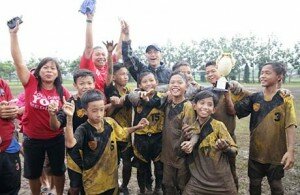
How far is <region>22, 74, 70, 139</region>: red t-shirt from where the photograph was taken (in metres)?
3.64

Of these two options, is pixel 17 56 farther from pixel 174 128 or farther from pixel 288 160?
pixel 288 160

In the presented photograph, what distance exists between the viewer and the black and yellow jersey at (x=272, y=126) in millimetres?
3567

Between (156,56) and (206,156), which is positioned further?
(156,56)

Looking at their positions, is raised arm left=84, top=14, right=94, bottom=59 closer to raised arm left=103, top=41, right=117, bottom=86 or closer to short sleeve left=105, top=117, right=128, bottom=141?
raised arm left=103, top=41, right=117, bottom=86

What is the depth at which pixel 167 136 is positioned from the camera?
395 centimetres

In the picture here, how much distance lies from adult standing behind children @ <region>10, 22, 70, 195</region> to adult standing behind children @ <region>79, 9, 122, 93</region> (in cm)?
55

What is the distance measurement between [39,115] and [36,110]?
7 centimetres

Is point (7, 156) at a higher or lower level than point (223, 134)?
lower

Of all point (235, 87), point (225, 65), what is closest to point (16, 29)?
point (225, 65)

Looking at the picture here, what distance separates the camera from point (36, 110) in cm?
366

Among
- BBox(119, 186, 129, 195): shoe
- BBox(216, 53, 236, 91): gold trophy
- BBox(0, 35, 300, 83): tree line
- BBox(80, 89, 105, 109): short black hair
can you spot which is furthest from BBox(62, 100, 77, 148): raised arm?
BBox(0, 35, 300, 83): tree line

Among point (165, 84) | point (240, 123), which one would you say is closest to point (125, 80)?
point (165, 84)

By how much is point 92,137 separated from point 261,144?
1.96 meters

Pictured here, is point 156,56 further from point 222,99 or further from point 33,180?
point 33,180
